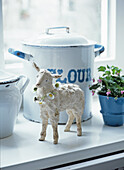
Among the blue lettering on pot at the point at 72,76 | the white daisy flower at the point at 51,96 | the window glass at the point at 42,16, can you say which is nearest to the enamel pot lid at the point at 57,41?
the blue lettering on pot at the point at 72,76

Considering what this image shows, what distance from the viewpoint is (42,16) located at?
1543 millimetres

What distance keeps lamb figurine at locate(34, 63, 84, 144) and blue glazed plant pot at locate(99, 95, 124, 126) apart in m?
0.11

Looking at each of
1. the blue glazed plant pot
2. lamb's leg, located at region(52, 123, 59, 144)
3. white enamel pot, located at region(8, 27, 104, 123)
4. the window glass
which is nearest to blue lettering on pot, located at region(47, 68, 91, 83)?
white enamel pot, located at region(8, 27, 104, 123)

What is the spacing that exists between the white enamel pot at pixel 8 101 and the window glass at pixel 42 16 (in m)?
0.44

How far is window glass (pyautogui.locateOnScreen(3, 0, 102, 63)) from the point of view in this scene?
1.49 metres

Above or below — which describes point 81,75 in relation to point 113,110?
above

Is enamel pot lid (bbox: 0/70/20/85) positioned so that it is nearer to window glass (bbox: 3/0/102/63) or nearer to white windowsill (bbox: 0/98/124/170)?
white windowsill (bbox: 0/98/124/170)

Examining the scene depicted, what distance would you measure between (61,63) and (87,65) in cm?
11

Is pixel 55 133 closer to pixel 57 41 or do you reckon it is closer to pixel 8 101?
pixel 8 101

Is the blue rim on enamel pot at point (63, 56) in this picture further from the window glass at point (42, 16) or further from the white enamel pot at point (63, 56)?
the window glass at point (42, 16)

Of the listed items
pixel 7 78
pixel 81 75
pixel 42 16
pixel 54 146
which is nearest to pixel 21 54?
pixel 7 78

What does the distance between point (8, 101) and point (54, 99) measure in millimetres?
153

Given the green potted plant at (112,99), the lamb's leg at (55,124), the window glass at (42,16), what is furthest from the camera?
the window glass at (42,16)

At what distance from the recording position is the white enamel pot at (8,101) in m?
0.94
